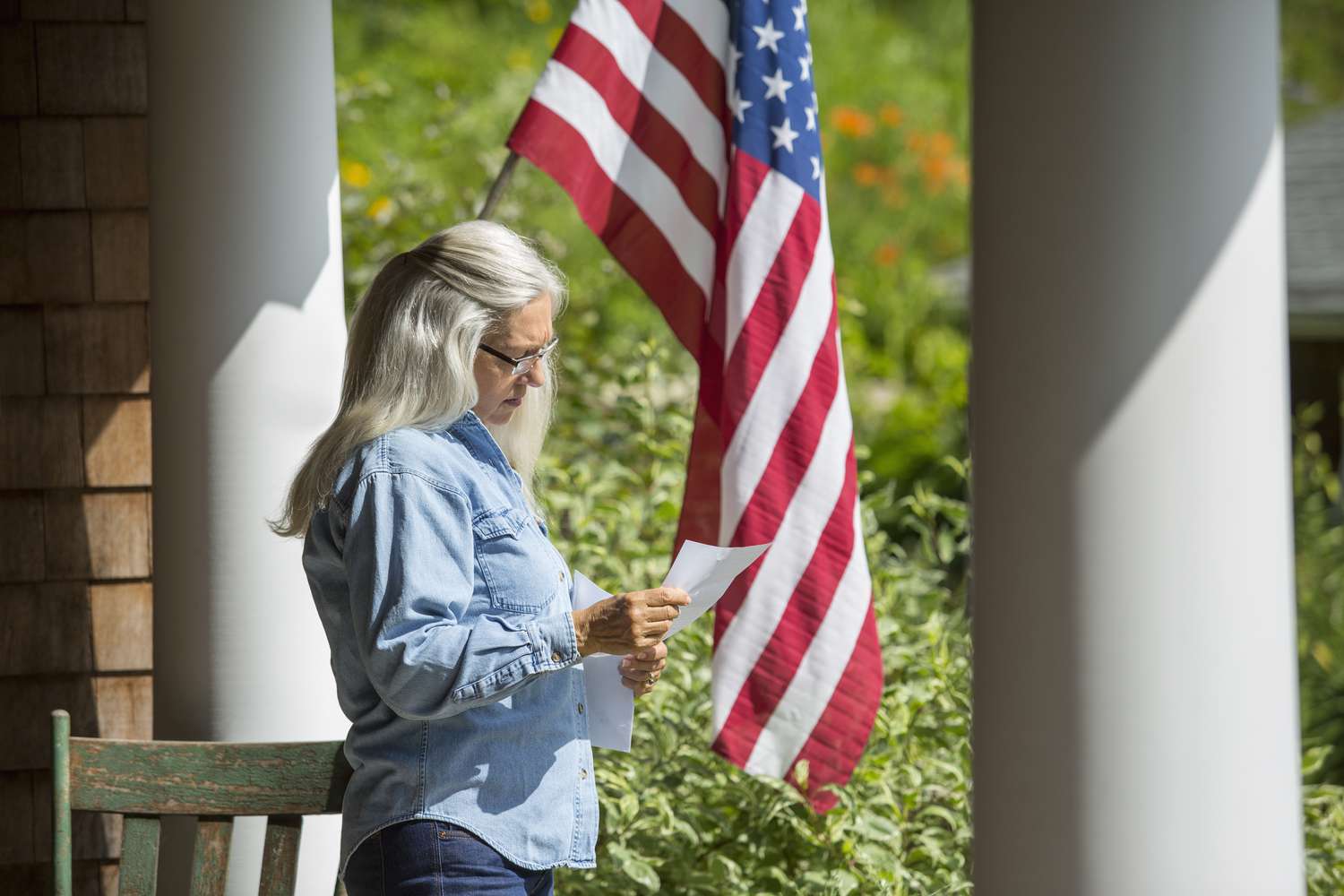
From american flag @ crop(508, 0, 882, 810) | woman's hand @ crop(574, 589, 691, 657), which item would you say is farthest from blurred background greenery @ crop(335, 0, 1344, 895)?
woman's hand @ crop(574, 589, 691, 657)

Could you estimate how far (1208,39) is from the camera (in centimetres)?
147

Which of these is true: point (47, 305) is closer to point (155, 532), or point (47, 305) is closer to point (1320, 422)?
point (155, 532)

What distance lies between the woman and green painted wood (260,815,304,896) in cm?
33

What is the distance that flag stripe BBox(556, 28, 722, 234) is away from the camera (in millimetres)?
3141

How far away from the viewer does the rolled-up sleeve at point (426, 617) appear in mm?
1868

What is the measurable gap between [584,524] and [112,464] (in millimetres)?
1305

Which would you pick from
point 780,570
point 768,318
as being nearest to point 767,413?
point 768,318

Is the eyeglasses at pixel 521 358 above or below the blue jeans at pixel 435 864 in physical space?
above

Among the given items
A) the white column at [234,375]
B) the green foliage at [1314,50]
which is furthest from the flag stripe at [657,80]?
the green foliage at [1314,50]

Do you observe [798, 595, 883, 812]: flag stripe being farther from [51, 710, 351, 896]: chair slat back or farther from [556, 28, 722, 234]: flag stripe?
[51, 710, 351, 896]: chair slat back

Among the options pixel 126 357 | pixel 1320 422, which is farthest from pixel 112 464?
pixel 1320 422

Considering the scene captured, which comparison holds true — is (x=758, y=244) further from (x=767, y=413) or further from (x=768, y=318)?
(x=767, y=413)

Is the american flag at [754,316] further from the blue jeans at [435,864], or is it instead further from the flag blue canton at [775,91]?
the blue jeans at [435,864]

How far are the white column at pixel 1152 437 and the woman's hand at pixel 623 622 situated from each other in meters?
0.64
